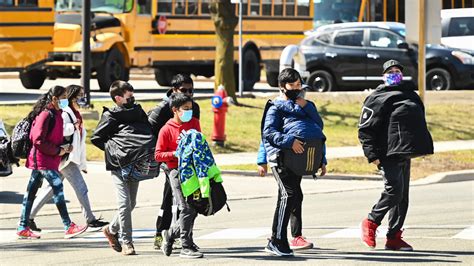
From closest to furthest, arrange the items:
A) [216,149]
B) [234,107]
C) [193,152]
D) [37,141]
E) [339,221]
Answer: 1. [193,152]
2. [37,141]
3. [339,221]
4. [216,149]
5. [234,107]

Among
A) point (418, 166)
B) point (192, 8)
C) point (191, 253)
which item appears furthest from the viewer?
point (192, 8)

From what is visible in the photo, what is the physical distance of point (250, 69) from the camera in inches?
1348

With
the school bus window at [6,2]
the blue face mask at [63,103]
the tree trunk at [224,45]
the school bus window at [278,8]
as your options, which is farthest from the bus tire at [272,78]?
the blue face mask at [63,103]

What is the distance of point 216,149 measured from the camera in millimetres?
22891

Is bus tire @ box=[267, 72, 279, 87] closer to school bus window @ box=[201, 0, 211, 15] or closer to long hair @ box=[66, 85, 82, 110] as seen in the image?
school bus window @ box=[201, 0, 211, 15]

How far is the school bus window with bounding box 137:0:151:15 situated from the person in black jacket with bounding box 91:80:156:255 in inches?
814

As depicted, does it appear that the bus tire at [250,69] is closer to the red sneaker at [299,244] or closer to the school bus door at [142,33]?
the school bus door at [142,33]

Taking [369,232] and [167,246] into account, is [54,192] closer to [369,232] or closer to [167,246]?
[167,246]

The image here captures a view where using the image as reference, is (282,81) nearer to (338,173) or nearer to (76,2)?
(338,173)

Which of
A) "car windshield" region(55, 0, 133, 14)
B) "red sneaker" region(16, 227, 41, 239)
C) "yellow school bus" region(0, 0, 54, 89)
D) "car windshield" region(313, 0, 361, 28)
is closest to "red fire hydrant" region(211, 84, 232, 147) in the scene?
"yellow school bus" region(0, 0, 54, 89)

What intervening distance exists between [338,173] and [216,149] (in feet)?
10.6

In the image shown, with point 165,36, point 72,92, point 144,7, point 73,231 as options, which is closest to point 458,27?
point 165,36

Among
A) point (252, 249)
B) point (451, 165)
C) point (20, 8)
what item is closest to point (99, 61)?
point (20, 8)

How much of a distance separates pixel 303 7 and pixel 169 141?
25560 mm
